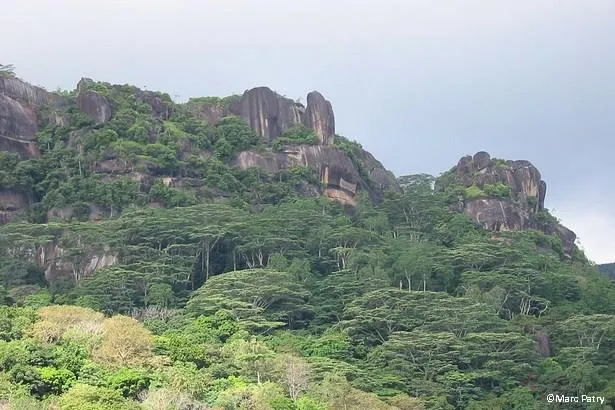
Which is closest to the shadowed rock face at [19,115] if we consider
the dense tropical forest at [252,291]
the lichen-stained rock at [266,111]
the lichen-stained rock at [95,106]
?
the dense tropical forest at [252,291]

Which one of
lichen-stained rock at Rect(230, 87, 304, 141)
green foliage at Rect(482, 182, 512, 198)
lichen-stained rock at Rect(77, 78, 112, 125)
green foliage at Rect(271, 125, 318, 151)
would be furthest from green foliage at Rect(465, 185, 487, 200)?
lichen-stained rock at Rect(77, 78, 112, 125)

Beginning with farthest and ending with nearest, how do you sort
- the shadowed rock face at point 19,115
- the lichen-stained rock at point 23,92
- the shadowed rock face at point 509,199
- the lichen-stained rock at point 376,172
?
the lichen-stained rock at point 376,172
the shadowed rock face at point 509,199
the lichen-stained rock at point 23,92
the shadowed rock face at point 19,115

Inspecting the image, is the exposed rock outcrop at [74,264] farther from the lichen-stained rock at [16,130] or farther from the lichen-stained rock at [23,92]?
the lichen-stained rock at [23,92]

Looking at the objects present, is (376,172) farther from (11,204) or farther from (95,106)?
(11,204)

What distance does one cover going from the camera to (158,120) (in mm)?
71938

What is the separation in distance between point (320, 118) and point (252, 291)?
27.1 m

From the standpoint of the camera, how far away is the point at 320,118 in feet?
248

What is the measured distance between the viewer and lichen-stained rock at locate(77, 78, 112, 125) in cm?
6925

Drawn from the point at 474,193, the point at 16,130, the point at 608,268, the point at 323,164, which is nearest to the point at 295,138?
the point at 323,164

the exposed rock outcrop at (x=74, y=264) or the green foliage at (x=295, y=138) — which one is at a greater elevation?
the green foliage at (x=295, y=138)

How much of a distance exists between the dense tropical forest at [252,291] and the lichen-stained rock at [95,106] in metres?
0.54

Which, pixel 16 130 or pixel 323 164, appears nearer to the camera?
pixel 16 130

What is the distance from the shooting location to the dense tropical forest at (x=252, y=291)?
3803cm

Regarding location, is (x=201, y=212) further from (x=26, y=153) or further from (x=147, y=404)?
(x=147, y=404)
